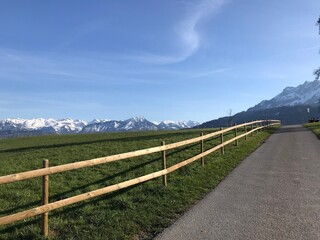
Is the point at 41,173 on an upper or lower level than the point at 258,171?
upper

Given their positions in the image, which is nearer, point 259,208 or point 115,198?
point 259,208

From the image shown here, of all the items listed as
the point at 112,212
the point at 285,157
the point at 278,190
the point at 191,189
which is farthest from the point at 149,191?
the point at 285,157

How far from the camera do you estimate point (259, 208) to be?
8984 millimetres

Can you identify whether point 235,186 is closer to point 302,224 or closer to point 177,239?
point 302,224

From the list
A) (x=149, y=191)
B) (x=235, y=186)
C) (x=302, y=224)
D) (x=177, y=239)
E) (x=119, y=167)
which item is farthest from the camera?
(x=119, y=167)

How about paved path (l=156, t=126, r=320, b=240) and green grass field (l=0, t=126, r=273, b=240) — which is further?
green grass field (l=0, t=126, r=273, b=240)

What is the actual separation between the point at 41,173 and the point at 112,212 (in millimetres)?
2219

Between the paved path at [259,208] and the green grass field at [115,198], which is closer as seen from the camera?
the paved path at [259,208]

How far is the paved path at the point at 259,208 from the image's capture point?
7.30 meters

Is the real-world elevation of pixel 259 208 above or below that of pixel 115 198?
below

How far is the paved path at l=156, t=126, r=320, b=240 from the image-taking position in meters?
7.30

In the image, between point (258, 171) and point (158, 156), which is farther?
point (158, 156)

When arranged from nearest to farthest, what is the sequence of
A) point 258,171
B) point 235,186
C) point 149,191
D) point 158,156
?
point 149,191
point 235,186
point 258,171
point 158,156

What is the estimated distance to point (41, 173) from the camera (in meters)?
7.28
